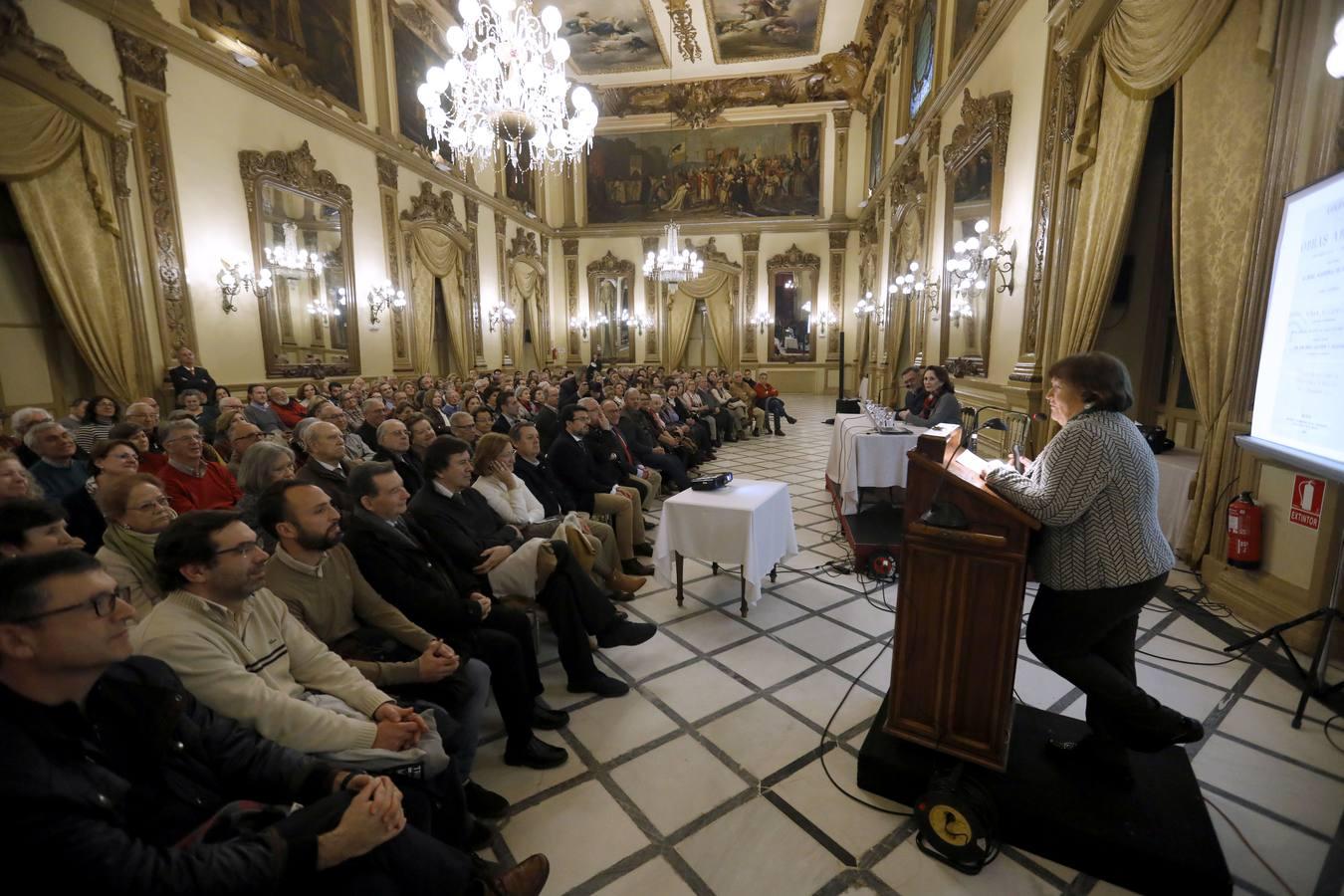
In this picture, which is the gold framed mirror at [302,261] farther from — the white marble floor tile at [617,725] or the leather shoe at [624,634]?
the white marble floor tile at [617,725]

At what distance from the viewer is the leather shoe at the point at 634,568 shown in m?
4.20

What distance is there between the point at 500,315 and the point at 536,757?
521 inches

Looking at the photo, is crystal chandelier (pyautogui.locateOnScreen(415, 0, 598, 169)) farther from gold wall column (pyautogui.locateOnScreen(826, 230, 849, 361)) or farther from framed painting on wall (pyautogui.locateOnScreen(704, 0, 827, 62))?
gold wall column (pyautogui.locateOnScreen(826, 230, 849, 361))

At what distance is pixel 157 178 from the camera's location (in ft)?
21.0

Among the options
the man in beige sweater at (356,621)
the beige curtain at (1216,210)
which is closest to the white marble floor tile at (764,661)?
the man in beige sweater at (356,621)

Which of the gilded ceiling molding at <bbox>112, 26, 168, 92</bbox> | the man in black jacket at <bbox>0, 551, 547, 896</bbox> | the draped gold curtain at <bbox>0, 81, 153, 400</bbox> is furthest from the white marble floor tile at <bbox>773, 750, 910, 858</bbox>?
the gilded ceiling molding at <bbox>112, 26, 168, 92</bbox>

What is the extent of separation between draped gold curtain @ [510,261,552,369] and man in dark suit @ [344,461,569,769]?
43.6ft

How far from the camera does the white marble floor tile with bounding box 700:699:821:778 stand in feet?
7.55

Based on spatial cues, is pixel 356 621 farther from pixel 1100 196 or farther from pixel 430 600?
pixel 1100 196

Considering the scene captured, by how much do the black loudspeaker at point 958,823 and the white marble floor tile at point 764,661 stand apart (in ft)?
3.33

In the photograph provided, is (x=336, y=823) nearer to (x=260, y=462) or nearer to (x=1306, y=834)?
(x=260, y=462)

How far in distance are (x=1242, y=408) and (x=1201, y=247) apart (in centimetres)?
101

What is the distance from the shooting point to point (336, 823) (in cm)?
126

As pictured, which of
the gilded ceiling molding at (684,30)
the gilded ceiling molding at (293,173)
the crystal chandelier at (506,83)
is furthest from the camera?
the gilded ceiling molding at (684,30)
